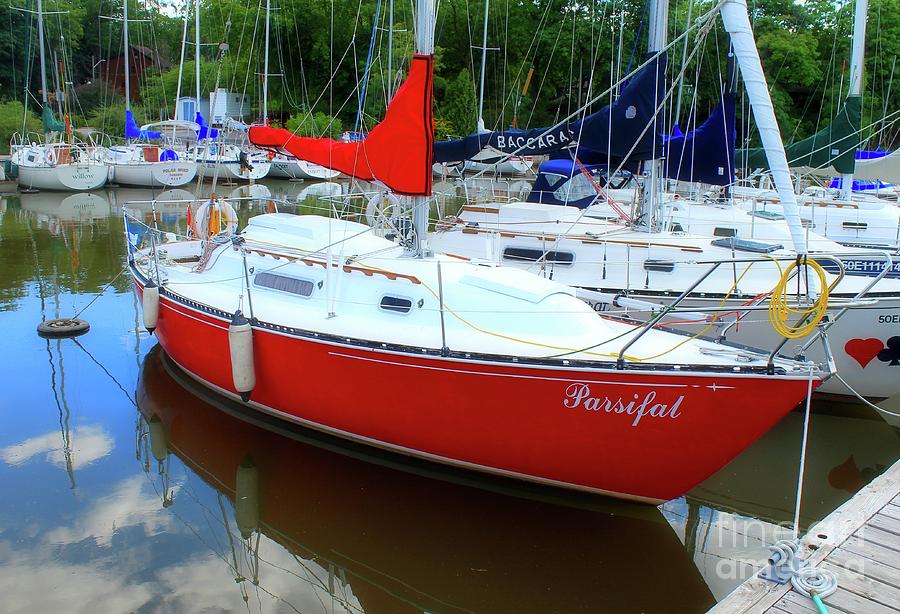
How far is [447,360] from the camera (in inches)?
260

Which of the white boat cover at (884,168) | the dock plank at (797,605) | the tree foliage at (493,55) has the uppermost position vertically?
the tree foliage at (493,55)

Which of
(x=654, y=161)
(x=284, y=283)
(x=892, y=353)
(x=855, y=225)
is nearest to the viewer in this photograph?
(x=284, y=283)

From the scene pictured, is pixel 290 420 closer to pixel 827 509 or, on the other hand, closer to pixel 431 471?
pixel 431 471

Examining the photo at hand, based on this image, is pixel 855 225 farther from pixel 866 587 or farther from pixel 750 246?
pixel 866 587

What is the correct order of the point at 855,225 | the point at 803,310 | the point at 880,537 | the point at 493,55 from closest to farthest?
1. the point at 880,537
2. the point at 803,310
3. the point at 855,225
4. the point at 493,55

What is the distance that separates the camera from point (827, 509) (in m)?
7.32

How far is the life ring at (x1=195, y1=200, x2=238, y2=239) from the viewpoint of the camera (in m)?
10.8

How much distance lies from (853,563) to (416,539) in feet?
11.3

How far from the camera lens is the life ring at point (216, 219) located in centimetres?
1077

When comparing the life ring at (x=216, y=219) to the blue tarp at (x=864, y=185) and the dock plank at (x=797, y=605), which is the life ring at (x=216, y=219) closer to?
the dock plank at (x=797, y=605)

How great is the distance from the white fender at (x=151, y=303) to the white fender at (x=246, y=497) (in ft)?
8.73

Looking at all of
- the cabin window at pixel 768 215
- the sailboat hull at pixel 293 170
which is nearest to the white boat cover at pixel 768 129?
the cabin window at pixel 768 215

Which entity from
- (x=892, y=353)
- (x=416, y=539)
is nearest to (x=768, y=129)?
(x=416, y=539)

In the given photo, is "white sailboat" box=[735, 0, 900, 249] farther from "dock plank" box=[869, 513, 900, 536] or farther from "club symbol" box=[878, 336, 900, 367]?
"dock plank" box=[869, 513, 900, 536]
